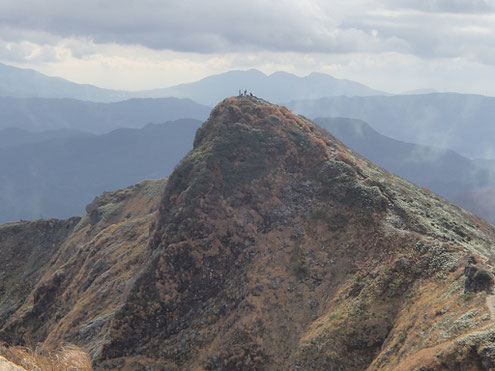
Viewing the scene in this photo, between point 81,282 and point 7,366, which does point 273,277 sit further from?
point 81,282

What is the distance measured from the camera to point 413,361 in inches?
909

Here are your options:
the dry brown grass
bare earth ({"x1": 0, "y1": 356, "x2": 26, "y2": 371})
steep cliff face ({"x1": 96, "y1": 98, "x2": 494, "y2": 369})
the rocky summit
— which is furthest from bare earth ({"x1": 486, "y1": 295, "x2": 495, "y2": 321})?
bare earth ({"x1": 0, "y1": 356, "x2": 26, "y2": 371})

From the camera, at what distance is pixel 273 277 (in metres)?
42.7

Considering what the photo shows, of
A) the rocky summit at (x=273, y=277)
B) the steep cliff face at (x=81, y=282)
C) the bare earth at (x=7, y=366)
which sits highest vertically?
the bare earth at (x=7, y=366)

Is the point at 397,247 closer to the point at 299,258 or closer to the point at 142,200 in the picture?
the point at 299,258

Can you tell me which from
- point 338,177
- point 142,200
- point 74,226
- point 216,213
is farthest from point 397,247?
point 74,226

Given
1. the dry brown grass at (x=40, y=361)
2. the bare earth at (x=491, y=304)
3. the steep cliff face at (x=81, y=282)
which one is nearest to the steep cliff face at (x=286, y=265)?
the bare earth at (x=491, y=304)

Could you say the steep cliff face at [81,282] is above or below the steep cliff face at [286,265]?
below

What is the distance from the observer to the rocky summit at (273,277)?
1182 inches

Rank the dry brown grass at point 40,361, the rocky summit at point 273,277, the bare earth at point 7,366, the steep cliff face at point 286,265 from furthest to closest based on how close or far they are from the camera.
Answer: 1. the steep cliff face at point 286,265
2. the rocky summit at point 273,277
3. the dry brown grass at point 40,361
4. the bare earth at point 7,366

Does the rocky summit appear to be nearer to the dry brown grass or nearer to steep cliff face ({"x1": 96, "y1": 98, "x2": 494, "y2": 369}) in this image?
steep cliff face ({"x1": 96, "y1": 98, "x2": 494, "y2": 369})

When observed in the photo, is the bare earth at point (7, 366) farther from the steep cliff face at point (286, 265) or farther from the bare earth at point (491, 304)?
the bare earth at point (491, 304)

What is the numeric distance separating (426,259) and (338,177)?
60.4 ft

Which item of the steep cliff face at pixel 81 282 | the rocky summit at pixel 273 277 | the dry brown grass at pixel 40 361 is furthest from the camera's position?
the steep cliff face at pixel 81 282
